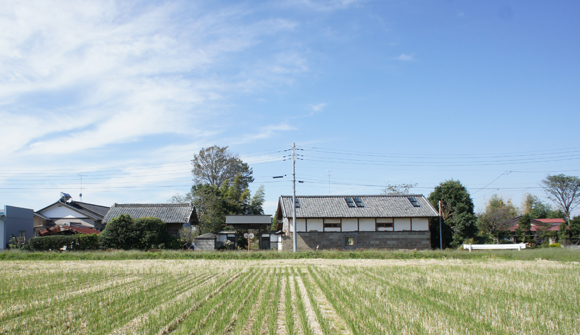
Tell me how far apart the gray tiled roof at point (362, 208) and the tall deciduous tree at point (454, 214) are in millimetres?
2709

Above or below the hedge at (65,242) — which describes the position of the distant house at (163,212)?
above

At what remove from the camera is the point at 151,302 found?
9.04 metres

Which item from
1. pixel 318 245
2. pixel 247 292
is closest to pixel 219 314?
pixel 247 292

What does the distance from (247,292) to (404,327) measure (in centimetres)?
513

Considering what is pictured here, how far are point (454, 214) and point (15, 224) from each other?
3894 centimetres

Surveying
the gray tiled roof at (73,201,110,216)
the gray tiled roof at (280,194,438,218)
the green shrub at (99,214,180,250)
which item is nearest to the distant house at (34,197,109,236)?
the gray tiled roof at (73,201,110,216)

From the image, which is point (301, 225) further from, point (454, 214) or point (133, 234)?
point (454, 214)

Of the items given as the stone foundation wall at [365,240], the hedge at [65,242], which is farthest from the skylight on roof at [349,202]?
the hedge at [65,242]

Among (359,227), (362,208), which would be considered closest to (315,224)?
(359,227)

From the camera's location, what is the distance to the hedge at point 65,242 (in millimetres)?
28641

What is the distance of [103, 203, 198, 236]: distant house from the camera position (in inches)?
1510

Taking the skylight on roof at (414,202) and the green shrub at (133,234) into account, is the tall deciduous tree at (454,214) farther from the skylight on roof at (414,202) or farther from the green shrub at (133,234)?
the green shrub at (133,234)

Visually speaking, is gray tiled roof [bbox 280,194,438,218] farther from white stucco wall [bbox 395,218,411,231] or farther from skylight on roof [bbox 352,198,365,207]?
white stucco wall [bbox 395,218,411,231]

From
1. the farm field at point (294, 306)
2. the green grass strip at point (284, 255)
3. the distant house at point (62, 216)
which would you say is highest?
the distant house at point (62, 216)
